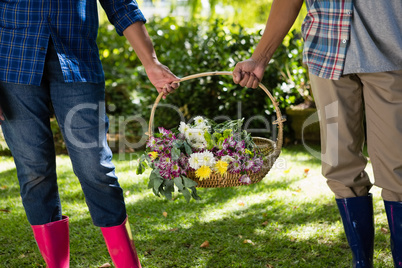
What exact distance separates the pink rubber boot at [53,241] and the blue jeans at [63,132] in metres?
0.13

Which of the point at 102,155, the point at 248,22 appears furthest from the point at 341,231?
the point at 248,22

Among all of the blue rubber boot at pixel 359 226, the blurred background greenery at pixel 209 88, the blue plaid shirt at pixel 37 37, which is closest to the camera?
the blue plaid shirt at pixel 37 37

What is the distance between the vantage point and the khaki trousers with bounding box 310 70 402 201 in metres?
1.61

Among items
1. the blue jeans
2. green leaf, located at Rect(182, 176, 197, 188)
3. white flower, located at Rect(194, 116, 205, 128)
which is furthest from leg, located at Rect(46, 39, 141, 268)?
white flower, located at Rect(194, 116, 205, 128)

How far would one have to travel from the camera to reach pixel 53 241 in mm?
1934

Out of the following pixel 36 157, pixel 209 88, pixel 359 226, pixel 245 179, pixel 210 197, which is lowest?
pixel 210 197

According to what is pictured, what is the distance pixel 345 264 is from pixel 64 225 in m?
1.25

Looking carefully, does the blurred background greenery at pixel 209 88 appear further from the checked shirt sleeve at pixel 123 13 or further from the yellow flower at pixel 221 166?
the checked shirt sleeve at pixel 123 13

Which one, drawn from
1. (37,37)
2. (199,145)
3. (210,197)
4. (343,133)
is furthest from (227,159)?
(210,197)

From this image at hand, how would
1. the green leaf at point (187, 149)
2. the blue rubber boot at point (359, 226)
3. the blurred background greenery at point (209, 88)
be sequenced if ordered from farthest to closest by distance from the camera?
the blurred background greenery at point (209, 88) → the green leaf at point (187, 149) → the blue rubber boot at point (359, 226)

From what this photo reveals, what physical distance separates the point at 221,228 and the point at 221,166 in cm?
73

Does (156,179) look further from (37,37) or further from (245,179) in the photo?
(37,37)

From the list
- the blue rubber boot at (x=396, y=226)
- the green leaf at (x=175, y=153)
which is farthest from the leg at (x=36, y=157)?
the blue rubber boot at (x=396, y=226)

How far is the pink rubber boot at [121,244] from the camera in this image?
188 cm
